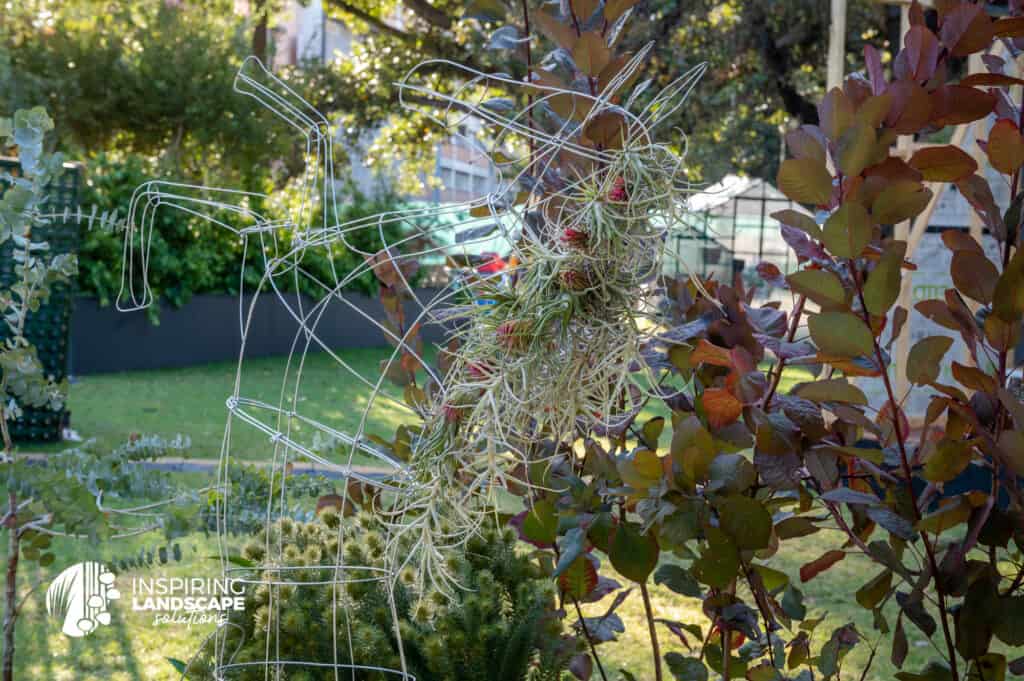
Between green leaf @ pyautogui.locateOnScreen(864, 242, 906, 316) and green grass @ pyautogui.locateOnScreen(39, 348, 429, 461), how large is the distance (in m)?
3.67

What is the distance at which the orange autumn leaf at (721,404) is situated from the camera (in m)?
1.21

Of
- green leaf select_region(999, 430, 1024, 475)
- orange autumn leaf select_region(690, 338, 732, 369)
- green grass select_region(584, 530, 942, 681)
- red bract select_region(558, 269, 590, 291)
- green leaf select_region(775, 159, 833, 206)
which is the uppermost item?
green leaf select_region(775, 159, 833, 206)

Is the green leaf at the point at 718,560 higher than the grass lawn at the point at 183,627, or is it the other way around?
the green leaf at the point at 718,560

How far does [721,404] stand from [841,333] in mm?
206

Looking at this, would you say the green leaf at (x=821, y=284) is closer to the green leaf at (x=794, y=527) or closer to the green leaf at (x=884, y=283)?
the green leaf at (x=884, y=283)

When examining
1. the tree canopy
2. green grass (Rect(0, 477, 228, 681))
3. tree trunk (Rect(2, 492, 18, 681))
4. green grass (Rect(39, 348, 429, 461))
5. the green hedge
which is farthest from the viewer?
the tree canopy

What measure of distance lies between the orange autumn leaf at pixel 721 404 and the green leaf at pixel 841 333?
0.17 metres

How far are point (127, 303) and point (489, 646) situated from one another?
7478mm

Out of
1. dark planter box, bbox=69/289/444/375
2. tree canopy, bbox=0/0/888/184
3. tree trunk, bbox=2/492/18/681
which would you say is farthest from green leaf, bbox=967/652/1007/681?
tree canopy, bbox=0/0/888/184

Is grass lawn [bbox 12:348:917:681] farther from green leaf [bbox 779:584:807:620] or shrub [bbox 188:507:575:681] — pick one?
shrub [bbox 188:507:575:681]

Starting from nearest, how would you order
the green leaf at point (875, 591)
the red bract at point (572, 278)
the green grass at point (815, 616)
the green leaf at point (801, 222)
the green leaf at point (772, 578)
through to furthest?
the red bract at point (572, 278) < the green leaf at point (801, 222) < the green leaf at point (875, 591) < the green leaf at point (772, 578) < the green grass at point (815, 616)

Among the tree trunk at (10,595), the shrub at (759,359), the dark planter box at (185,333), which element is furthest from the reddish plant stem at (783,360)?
the dark planter box at (185,333)

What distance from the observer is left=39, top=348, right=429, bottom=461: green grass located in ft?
18.4

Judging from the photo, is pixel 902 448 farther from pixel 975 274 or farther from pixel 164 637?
pixel 164 637
